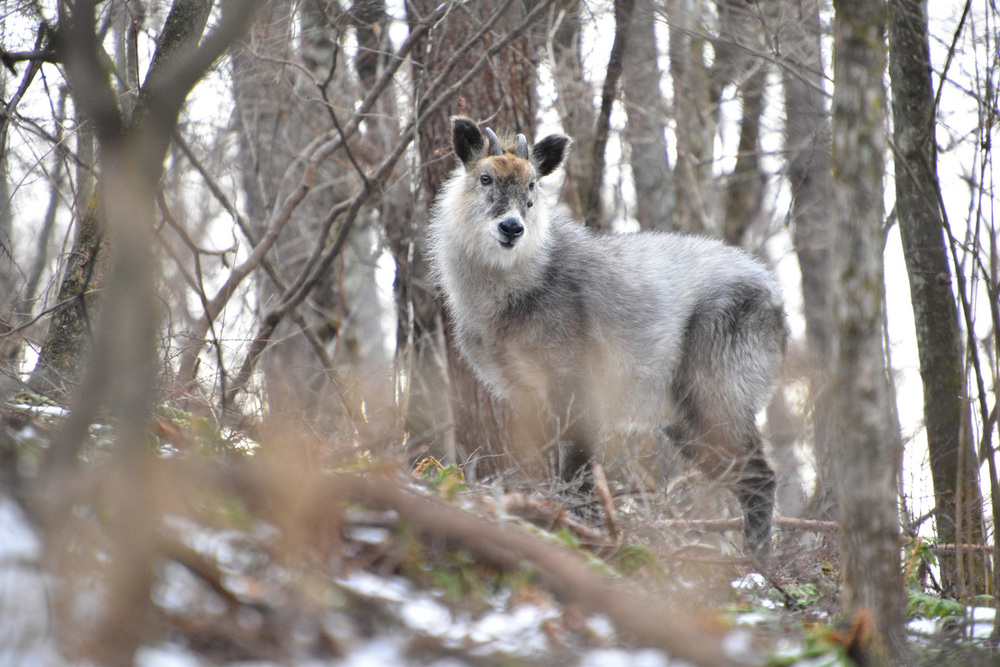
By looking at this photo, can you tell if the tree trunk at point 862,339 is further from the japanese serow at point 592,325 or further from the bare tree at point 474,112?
the bare tree at point 474,112

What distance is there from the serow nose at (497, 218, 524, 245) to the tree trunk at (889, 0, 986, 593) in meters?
2.11

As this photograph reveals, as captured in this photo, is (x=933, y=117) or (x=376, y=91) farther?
(x=376, y=91)

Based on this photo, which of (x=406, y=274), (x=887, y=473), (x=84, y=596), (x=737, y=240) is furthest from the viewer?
(x=737, y=240)

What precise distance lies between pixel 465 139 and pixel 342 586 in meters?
3.51

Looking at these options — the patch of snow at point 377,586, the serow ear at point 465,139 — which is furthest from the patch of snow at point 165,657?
the serow ear at point 465,139

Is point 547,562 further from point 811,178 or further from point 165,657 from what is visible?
point 811,178

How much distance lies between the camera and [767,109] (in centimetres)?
1078

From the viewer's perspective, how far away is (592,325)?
197 inches

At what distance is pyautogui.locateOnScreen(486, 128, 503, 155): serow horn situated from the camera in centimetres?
522

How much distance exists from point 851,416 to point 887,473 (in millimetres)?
211

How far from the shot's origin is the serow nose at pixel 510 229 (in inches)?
193

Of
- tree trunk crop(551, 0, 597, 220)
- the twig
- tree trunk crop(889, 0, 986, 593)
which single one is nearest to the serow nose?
the twig

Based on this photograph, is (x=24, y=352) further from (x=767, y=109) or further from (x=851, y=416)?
(x=767, y=109)

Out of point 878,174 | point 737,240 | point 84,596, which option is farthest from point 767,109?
point 84,596
